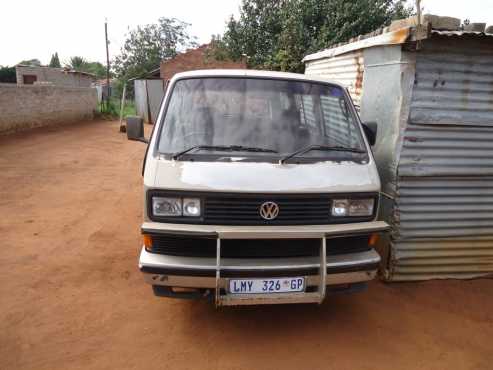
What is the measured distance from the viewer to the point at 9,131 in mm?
11711

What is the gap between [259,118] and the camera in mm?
3133

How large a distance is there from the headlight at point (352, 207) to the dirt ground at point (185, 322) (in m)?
1.02

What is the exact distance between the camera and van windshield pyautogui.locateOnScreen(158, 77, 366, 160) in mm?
2955

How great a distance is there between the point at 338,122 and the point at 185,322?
215cm

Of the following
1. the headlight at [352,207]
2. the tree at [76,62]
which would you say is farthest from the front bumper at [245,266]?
the tree at [76,62]

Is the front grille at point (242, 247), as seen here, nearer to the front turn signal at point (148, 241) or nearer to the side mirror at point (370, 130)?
the front turn signal at point (148, 241)

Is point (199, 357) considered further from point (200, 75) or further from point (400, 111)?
point (400, 111)

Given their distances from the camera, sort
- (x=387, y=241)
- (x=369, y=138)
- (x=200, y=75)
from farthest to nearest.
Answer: (x=387, y=241), (x=369, y=138), (x=200, y=75)

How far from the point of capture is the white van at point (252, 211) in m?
2.58

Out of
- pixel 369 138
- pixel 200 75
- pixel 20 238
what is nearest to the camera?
pixel 200 75

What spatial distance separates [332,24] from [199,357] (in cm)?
1158


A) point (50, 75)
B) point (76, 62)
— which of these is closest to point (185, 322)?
point (50, 75)

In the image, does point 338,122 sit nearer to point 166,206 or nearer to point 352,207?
point 352,207

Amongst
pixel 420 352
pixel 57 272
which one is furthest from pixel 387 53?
pixel 57 272
